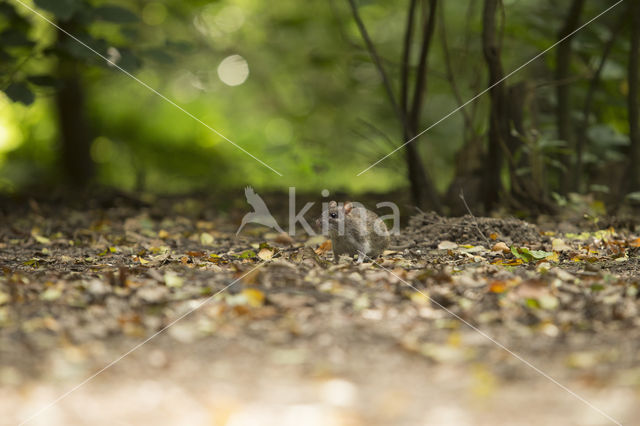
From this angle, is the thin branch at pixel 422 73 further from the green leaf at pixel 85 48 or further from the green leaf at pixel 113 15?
the green leaf at pixel 85 48

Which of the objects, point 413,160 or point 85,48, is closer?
point 85,48

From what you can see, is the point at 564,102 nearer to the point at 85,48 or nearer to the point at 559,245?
the point at 559,245

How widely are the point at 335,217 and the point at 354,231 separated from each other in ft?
Result: 0.64

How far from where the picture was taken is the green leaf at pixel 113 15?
577cm

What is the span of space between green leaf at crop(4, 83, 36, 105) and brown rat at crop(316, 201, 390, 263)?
300cm

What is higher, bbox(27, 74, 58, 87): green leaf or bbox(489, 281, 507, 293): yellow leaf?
bbox(27, 74, 58, 87): green leaf

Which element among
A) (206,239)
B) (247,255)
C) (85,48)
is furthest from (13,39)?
(247,255)

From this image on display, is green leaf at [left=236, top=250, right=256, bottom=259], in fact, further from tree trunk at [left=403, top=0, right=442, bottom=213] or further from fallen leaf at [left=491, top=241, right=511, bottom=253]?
tree trunk at [left=403, top=0, right=442, bottom=213]

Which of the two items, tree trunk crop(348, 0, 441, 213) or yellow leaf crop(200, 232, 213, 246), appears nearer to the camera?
yellow leaf crop(200, 232, 213, 246)

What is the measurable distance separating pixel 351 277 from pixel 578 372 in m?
1.46

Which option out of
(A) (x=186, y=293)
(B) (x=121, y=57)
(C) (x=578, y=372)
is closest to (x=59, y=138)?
(B) (x=121, y=57)

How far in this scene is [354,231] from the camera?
170 inches

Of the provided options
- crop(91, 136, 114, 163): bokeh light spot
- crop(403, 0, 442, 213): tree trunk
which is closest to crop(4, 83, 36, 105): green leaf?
crop(403, 0, 442, 213): tree trunk

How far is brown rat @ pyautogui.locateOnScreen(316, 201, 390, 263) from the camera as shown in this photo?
4.33 metres
